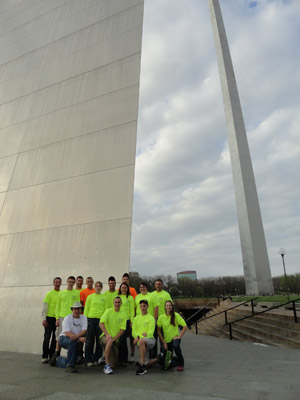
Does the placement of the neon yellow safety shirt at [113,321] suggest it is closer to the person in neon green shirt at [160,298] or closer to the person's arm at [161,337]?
the person's arm at [161,337]

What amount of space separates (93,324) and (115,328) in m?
0.42

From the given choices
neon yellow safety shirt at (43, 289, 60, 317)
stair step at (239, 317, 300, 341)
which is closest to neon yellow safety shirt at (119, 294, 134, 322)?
neon yellow safety shirt at (43, 289, 60, 317)

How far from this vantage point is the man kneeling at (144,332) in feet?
12.5

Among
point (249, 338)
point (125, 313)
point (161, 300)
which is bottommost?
point (249, 338)

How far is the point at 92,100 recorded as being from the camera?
821 centimetres

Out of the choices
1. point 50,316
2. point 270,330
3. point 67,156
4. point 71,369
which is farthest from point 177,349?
point 67,156

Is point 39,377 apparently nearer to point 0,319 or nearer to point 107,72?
point 0,319

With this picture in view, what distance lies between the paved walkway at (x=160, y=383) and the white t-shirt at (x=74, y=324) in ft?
1.74

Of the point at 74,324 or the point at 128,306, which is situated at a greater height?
the point at 128,306

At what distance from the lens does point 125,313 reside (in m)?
4.31

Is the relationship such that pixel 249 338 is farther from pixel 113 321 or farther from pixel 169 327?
pixel 113 321

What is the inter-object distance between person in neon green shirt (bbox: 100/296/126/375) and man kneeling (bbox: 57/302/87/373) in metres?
0.36

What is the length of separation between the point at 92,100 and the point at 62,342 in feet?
21.7

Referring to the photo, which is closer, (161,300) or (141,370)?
(141,370)
